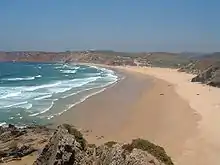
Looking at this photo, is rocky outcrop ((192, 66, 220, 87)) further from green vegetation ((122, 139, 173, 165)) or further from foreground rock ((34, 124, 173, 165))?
green vegetation ((122, 139, 173, 165))

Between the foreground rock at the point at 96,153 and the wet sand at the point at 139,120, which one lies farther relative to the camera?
the wet sand at the point at 139,120

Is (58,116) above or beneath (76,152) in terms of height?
beneath

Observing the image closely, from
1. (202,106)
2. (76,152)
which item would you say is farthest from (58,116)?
(76,152)

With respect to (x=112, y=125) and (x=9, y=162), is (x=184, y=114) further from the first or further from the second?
(x=9, y=162)

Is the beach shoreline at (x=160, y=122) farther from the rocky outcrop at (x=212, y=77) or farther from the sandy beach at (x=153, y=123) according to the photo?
the rocky outcrop at (x=212, y=77)

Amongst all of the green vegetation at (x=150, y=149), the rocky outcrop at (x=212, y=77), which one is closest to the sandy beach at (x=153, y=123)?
the green vegetation at (x=150, y=149)

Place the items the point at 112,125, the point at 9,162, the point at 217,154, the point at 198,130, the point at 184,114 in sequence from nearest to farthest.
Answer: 1. the point at 9,162
2. the point at 217,154
3. the point at 198,130
4. the point at 112,125
5. the point at 184,114

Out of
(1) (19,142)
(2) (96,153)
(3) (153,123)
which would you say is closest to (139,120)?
(3) (153,123)
